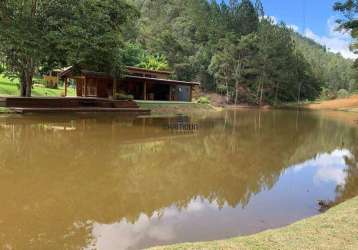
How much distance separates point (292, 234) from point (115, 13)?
24.0 meters

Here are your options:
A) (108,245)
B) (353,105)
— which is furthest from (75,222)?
(353,105)

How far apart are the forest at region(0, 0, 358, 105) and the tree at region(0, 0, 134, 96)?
6cm

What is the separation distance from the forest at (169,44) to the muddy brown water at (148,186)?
25.7 feet

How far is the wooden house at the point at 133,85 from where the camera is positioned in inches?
1231

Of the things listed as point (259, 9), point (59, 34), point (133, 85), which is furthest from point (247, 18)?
point (59, 34)

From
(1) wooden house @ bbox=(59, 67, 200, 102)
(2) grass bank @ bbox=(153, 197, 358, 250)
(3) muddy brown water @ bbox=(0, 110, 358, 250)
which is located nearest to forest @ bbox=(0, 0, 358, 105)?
(1) wooden house @ bbox=(59, 67, 200, 102)

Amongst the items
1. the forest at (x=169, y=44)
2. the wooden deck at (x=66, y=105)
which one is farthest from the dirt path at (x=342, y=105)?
the wooden deck at (x=66, y=105)

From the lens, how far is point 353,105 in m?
55.2

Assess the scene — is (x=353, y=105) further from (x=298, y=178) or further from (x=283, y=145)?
(x=298, y=178)

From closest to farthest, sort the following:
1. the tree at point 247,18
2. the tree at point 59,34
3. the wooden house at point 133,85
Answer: the tree at point 59,34 → the wooden house at point 133,85 → the tree at point 247,18

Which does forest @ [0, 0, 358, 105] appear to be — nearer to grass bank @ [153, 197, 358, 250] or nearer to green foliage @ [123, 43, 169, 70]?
green foliage @ [123, 43, 169, 70]

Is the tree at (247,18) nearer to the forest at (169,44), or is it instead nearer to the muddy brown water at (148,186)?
the forest at (169,44)

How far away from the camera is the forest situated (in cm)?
2202

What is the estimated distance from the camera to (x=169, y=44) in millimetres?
55219
